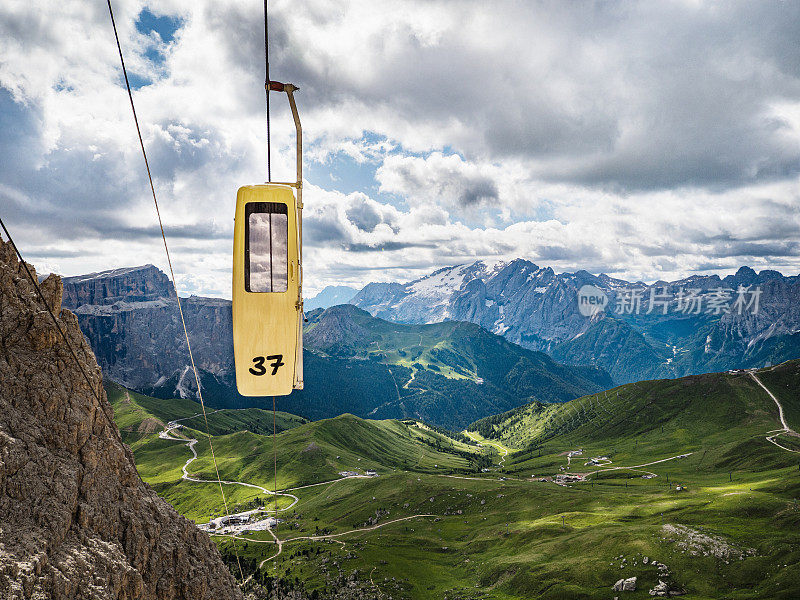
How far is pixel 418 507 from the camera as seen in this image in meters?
172

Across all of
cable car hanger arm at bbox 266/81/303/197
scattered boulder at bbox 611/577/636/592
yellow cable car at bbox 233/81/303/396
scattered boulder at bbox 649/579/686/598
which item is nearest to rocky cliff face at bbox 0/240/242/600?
yellow cable car at bbox 233/81/303/396

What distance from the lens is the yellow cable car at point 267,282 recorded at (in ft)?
44.7

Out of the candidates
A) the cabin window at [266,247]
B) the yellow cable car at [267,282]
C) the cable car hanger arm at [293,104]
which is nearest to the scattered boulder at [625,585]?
the yellow cable car at [267,282]

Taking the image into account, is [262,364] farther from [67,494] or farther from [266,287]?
[67,494]

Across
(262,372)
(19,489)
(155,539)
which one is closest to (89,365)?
(19,489)

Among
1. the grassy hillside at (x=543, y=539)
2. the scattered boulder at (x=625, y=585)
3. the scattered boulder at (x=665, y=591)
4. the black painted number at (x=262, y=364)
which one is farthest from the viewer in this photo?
the grassy hillside at (x=543, y=539)

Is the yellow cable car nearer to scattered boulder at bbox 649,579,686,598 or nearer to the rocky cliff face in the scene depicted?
the rocky cliff face

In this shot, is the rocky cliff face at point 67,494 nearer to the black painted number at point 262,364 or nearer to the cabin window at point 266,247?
the black painted number at point 262,364

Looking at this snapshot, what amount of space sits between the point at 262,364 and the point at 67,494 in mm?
31541

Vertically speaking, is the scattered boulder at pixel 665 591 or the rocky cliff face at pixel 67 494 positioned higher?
the rocky cliff face at pixel 67 494

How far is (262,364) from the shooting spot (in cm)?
1441

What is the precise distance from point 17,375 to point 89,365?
6.02 meters

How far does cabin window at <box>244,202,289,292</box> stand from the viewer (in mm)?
13656

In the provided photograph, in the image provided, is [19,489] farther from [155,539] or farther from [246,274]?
[246,274]
